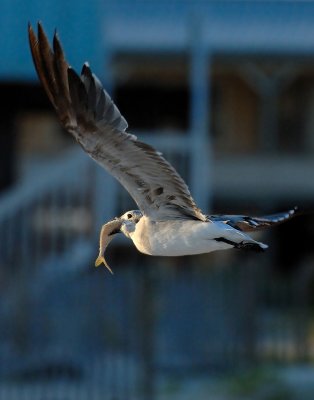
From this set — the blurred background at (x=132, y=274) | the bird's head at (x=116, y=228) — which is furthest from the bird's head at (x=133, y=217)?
the blurred background at (x=132, y=274)

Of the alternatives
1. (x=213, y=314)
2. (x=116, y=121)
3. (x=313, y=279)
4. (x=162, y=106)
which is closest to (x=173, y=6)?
(x=162, y=106)

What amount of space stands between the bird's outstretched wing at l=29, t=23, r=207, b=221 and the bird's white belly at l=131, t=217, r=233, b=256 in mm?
90

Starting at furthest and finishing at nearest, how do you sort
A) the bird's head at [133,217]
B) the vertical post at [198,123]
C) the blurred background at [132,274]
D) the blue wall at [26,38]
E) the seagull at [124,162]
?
the vertical post at [198,123]
the blue wall at [26,38]
the blurred background at [132,274]
the bird's head at [133,217]
the seagull at [124,162]

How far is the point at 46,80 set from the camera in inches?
207

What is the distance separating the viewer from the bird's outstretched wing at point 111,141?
5.21 m

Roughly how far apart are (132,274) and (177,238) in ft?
29.9

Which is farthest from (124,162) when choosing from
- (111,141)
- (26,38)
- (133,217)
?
(26,38)

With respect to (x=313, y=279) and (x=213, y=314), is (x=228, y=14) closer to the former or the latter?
(x=313, y=279)

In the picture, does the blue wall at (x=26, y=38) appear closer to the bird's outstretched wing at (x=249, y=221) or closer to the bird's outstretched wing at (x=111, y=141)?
the bird's outstretched wing at (x=111, y=141)

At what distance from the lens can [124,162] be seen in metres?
5.30

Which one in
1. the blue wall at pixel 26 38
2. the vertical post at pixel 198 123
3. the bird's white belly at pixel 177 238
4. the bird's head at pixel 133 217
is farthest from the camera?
the vertical post at pixel 198 123

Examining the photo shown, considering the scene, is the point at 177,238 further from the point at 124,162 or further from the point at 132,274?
the point at 132,274

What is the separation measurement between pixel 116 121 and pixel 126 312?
902 cm

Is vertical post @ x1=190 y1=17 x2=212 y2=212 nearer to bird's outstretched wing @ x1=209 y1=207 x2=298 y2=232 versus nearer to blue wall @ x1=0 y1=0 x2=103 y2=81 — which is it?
blue wall @ x1=0 y1=0 x2=103 y2=81
